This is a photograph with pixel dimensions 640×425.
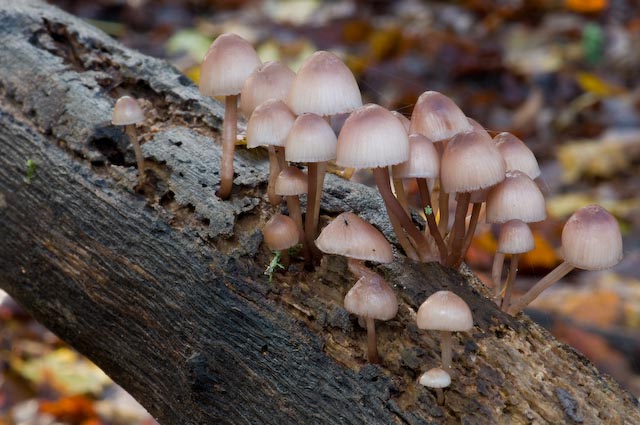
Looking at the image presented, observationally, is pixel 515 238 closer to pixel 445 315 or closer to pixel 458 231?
pixel 458 231

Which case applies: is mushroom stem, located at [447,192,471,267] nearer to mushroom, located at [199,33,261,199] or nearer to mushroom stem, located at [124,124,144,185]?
mushroom, located at [199,33,261,199]

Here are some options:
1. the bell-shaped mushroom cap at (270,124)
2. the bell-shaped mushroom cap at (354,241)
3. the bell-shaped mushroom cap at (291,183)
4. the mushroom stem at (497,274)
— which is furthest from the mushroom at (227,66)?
the mushroom stem at (497,274)

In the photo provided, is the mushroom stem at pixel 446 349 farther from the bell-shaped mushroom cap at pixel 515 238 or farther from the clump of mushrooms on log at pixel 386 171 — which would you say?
the bell-shaped mushroom cap at pixel 515 238

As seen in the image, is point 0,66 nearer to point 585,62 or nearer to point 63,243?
point 63,243

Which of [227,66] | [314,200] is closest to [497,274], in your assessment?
[314,200]

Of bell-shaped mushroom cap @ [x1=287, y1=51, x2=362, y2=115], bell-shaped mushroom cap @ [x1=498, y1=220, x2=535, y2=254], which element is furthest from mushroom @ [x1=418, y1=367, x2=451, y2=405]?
bell-shaped mushroom cap @ [x1=287, y1=51, x2=362, y2=115]
